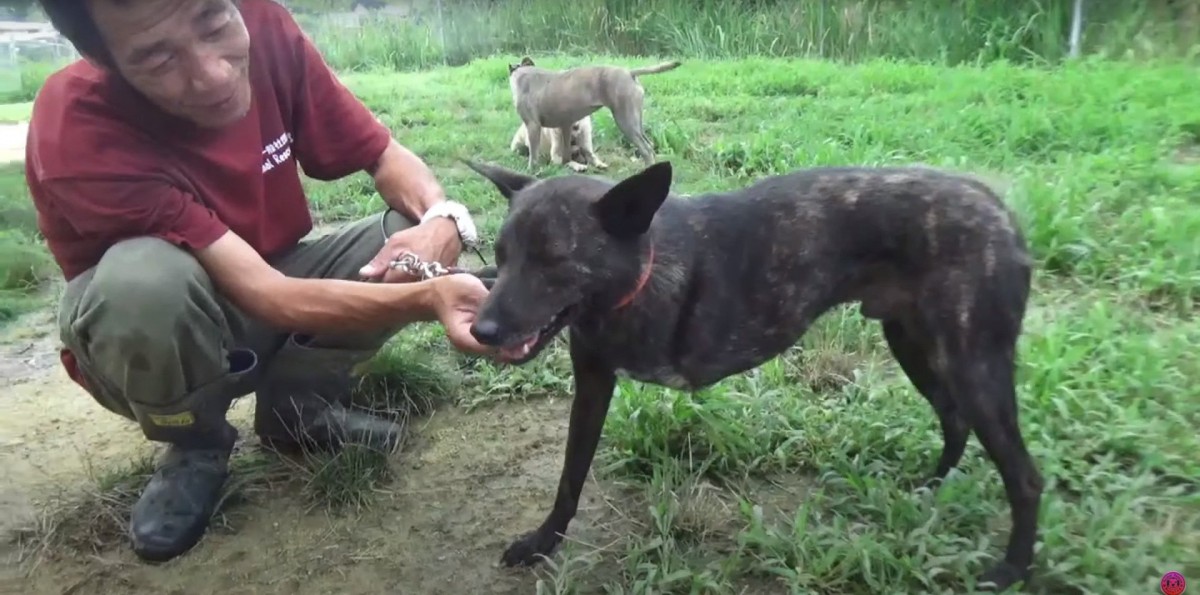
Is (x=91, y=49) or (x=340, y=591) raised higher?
(x=91, y=49)

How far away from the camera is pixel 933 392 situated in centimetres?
227

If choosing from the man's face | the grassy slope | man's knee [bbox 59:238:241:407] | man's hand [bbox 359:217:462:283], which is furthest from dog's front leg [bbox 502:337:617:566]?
the man's face

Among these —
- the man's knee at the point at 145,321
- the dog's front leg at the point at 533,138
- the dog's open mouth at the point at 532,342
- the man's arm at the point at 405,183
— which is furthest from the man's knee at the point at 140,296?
the dog's front leg at the point at 533,138

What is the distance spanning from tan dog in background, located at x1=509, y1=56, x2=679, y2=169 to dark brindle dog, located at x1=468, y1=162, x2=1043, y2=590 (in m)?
3.25

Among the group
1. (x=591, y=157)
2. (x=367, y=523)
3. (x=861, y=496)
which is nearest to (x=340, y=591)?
(x=367, y=523)

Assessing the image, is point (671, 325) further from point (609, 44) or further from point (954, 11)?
point (954, 11)

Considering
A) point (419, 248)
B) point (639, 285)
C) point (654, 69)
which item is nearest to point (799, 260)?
point (639, 285)

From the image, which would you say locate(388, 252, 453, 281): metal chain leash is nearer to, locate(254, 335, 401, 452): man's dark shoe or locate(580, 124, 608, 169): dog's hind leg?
locate(254, 335, 401, 452): man's dark shoe

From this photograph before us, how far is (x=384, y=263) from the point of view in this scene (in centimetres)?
232

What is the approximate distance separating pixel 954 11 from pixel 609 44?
9.96ft

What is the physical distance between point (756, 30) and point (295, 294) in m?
4.19

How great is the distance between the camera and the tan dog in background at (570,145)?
539 cm

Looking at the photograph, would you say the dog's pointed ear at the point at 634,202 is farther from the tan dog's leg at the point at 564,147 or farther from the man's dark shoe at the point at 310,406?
the tan dog's leg at the point at 564,147

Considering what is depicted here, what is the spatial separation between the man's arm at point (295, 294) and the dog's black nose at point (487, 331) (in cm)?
40
